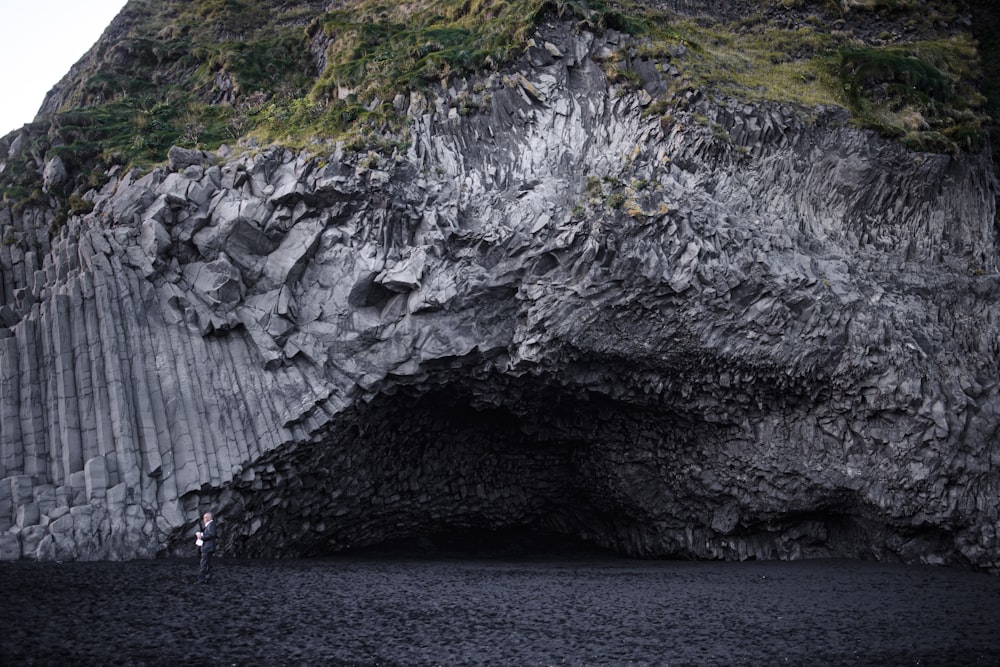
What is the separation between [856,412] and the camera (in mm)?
18891

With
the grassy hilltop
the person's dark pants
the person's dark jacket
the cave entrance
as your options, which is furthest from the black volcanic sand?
the grassy hilltop

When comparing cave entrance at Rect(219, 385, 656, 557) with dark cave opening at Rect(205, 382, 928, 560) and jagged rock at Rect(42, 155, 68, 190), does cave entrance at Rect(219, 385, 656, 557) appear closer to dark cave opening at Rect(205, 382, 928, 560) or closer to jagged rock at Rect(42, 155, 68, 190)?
dark cave opening at Rect(205, 382, 928, 560)

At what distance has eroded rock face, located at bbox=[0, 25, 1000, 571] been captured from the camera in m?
16.8

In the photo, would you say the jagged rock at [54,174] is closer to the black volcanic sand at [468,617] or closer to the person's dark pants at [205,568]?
the black volcanic sand at [468,617]

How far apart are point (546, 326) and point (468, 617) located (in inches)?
321

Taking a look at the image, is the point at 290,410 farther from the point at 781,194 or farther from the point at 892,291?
the point at 892,291

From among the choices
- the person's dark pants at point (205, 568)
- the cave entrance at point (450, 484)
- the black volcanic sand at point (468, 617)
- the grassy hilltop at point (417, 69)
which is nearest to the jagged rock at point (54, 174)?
the grassy hilltop at point (417, 69)

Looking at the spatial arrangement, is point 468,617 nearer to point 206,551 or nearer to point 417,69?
point 206,551

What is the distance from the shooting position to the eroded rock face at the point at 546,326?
16.8m

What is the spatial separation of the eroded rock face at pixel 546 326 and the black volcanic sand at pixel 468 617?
2.80 m

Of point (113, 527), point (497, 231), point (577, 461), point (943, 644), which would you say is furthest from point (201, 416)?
point (943, 644)

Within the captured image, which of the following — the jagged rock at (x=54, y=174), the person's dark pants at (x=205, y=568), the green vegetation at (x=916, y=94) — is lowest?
the person's dark pants at (x=205, y=568)

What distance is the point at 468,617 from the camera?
11750 mm

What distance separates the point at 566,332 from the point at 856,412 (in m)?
7.18
